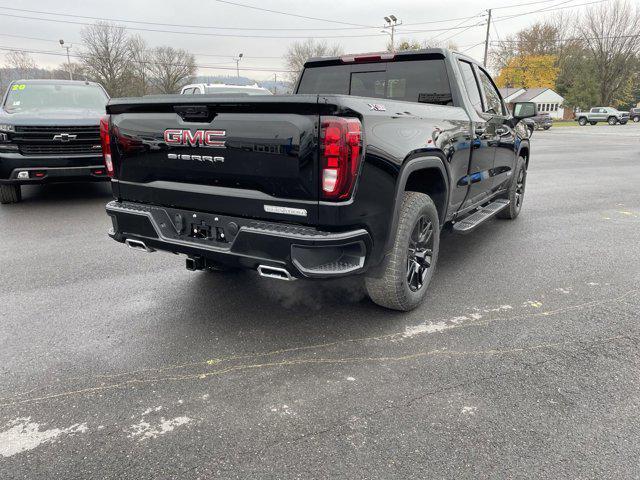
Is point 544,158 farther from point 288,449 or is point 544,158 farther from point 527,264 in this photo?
point 288,449

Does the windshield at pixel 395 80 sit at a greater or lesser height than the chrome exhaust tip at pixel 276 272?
greater

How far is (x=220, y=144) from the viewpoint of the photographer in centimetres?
288

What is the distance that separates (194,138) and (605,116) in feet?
178

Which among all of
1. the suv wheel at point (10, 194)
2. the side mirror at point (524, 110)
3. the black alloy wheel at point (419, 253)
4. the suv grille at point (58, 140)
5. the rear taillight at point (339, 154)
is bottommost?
the suv wheel at point (10, 194)

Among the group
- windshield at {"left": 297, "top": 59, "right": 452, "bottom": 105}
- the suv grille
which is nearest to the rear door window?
windshield at {"left": 297, "top": 59, "right": 452, "bottom": 105}

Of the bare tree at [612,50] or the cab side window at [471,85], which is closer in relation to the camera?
the cab side window at [471,85]

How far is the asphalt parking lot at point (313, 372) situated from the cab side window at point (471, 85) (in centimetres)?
154

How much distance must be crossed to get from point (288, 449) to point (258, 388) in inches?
20.6

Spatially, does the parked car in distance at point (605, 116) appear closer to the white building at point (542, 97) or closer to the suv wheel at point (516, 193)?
the white building at point (542, 97)

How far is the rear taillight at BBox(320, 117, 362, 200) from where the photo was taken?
2.59 metres

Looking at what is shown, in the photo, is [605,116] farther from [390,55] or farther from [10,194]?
[10,194]

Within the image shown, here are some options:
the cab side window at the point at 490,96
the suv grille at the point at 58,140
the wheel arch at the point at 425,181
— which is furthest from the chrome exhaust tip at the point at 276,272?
the suv grille at the point at 58,140

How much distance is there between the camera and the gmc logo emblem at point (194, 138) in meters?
2.89

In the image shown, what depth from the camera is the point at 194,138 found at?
117 inches
